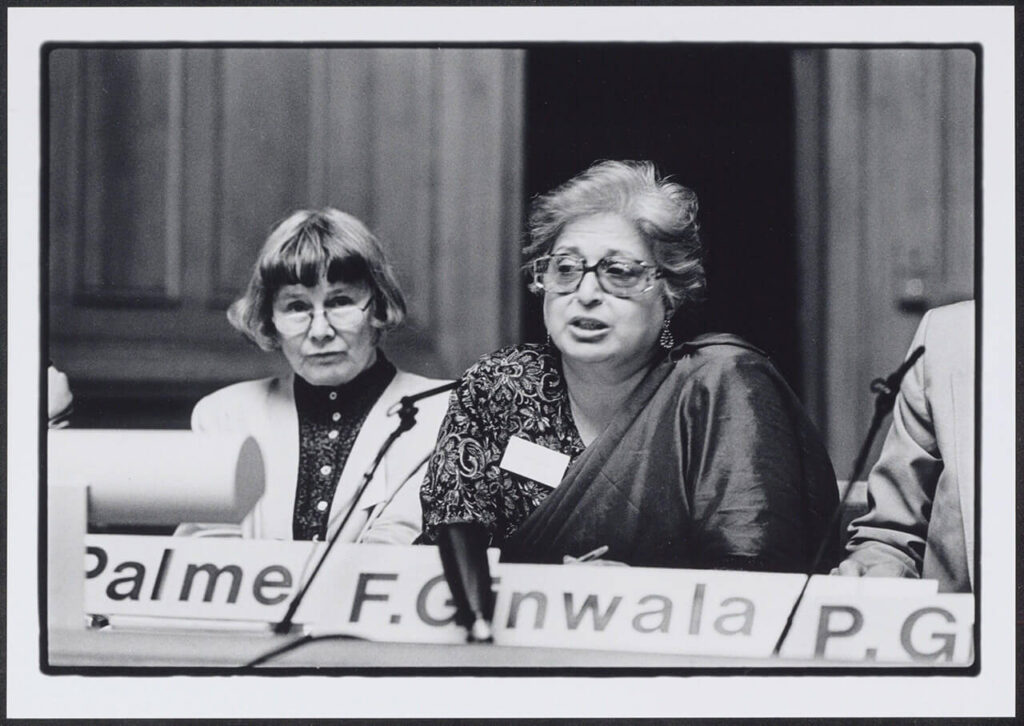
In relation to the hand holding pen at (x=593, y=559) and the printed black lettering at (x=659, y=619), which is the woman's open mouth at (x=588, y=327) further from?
the printed black lettering at (x=659, y=619)

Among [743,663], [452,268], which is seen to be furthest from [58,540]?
[743,663]

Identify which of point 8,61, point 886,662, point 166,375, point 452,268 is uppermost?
point 8,61

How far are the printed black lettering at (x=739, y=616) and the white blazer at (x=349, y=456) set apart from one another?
80 centimetres

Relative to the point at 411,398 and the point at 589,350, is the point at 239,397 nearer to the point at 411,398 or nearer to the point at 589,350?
the point at 411,398

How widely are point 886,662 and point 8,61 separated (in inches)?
108

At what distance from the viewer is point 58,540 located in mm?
2750

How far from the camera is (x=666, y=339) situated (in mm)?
2764

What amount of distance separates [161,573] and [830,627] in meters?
1.72

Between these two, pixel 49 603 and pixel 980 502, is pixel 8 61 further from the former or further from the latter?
pixel 980 502

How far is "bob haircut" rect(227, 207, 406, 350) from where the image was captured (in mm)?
2750

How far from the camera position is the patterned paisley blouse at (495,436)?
108 inches

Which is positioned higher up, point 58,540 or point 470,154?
point 470,154

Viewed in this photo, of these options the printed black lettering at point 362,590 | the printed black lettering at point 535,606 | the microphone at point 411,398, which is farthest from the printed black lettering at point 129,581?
the printed black lettering at point 535,606

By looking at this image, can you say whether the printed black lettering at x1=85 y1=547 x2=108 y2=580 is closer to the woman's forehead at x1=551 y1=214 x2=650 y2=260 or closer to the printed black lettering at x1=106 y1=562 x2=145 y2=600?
the printed black lettering at x1=106 y1=562 x2=145 y2=600
